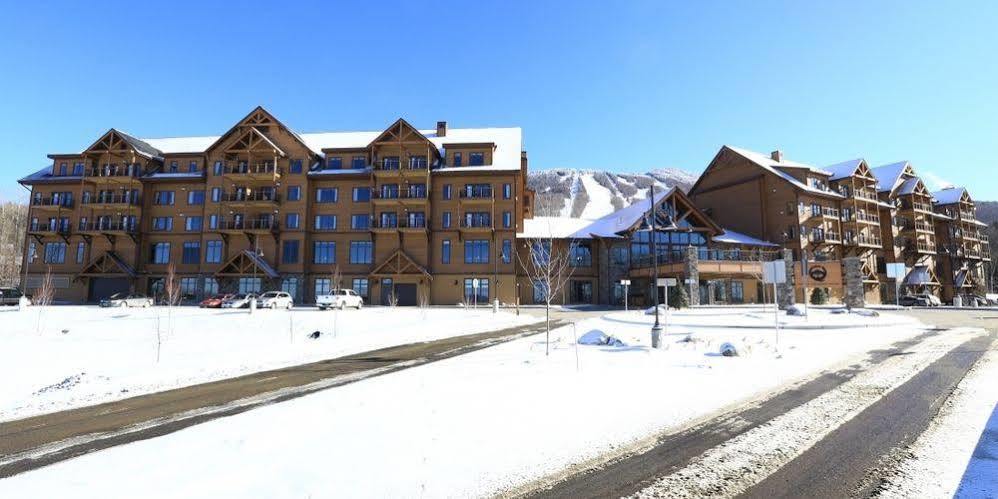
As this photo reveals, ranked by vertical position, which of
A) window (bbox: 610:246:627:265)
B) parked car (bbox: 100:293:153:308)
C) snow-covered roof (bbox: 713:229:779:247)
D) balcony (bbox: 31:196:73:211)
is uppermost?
balcony (bbox: 31:196:73:211)

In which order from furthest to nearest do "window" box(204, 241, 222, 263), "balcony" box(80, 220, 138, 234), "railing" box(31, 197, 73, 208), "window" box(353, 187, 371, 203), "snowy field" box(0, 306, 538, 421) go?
"railing" box(31, 197, 73, 208)
"window" box(353, 187, 371, 203)
"balcony" box(80, 220, 138, 234)
"window" box(204, 241, 222, 263)
"snowy field" box(0, 306, 538, 421)

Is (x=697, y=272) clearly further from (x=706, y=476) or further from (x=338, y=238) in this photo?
(x=706, y=476)

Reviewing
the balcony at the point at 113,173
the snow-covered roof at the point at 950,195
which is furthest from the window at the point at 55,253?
the snow-covered roof at the point at 950,195

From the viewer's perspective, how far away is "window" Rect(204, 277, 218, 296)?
4553 centimetres

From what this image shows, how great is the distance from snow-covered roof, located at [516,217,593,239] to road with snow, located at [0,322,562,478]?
3134cm

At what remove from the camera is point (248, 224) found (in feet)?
150

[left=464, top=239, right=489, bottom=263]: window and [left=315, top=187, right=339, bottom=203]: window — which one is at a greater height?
[left=315, top=187, right=339, bottom=203]: window

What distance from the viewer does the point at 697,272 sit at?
39.3 meters

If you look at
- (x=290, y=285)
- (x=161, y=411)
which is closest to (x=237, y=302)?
(x=290, y=285)

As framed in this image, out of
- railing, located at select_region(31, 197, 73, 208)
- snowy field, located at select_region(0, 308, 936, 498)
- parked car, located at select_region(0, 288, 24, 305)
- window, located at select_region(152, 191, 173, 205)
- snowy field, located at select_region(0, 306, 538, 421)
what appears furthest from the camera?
railing, located at select_region(31, 197, 73, 208)

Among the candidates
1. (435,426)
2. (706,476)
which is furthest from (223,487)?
(706,476)

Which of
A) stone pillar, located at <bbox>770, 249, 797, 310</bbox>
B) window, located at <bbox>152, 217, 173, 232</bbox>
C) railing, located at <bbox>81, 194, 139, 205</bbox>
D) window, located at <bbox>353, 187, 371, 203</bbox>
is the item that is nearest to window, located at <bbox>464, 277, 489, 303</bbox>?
window, located at <bbox>353, 187, 371, 203</bbox>

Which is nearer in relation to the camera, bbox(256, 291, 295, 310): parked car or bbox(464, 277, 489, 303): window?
bbox(256, 291, 295, 310): parked car

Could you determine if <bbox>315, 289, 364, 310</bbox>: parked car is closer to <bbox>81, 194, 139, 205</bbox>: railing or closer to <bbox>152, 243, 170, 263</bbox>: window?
<bbox>152, 243, 170, 263</bbox>: window
